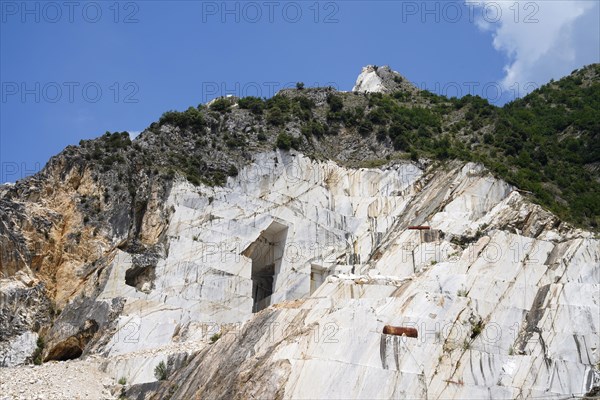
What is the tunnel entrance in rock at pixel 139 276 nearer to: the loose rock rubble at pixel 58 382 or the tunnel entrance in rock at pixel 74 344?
the tunnel entrance in rock at pixel 74 344

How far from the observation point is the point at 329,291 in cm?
4212

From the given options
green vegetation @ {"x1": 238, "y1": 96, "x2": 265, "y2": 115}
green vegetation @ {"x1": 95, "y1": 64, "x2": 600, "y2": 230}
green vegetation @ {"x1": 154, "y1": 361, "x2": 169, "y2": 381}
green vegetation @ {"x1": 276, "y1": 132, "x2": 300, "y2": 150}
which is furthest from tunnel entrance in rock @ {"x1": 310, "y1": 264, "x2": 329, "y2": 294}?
green vegetation @ {"x1": 238, "y1": 96, "x2": 265, "y2": 115}

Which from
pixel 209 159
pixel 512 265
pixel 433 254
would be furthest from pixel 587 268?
pixel 209 159

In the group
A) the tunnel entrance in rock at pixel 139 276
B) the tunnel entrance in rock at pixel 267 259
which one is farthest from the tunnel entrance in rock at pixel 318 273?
the tunnel entrance in rock at pixel 139 276

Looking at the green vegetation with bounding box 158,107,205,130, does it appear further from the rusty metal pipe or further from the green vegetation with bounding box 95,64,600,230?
the rusty metal pipe

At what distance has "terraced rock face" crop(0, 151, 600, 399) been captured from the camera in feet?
117

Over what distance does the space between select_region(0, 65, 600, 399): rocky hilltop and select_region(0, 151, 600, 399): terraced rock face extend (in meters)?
0.11

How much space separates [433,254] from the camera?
1807 inches

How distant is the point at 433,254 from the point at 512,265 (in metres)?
4.91

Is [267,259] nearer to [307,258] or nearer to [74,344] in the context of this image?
[307,258]

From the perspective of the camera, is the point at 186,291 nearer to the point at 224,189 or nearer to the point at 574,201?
the point at 224,189

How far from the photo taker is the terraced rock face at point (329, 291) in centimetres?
3578

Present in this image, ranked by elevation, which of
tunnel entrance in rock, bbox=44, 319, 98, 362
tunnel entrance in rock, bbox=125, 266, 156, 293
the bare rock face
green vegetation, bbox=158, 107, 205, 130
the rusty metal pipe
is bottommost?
tunnel entrance in rock, bbox=44, 319, 98, 362

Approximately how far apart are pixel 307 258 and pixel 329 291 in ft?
36.3
